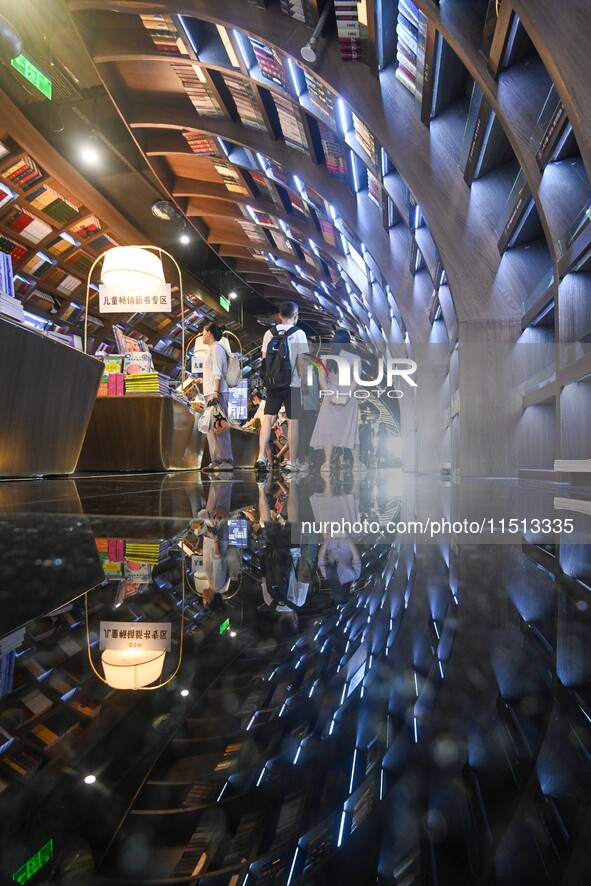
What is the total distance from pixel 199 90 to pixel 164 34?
0.87 metres

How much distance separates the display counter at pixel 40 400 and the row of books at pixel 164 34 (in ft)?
10.3

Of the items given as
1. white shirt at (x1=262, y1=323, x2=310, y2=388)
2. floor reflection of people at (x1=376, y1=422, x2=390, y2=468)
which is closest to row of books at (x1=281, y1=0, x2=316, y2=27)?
white shirt at (x1=262, y1=323, x2=310, y2=388)

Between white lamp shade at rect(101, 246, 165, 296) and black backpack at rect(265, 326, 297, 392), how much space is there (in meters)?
1.49

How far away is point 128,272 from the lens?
500 cm

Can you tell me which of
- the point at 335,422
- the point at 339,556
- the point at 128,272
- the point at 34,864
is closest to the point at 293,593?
the point at 339,556

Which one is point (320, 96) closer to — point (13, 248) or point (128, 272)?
point (128, 272)

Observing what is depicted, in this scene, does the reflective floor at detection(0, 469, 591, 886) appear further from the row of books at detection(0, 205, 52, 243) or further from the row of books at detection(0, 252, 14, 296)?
the row of books at detection(0, 205, 52, 243)

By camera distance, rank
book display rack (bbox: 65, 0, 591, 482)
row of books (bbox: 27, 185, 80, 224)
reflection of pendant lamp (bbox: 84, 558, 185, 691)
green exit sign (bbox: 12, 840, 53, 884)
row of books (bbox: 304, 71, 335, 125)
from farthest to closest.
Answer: row of books (bbox: 27, 185, 80, 224) → row of books (bbox: 304, 71, 335, 125) → book display rack (bbox: 65, 0, 591, 482) → reflection of pendant lamp (bbox: 84, 558, 185, 691) → green exit sign (bbox: 12, 840, 53, 884)

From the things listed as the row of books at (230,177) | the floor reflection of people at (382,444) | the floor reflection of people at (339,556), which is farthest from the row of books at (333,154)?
the floor reflection of people at (339,556)

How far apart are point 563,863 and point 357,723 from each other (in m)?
0.09

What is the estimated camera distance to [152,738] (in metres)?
0.19

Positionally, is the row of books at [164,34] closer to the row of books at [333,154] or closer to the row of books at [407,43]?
the row of books at [333,154]

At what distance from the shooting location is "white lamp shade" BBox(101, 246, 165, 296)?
496cm

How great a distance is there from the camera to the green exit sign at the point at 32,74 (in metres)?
4.37
